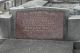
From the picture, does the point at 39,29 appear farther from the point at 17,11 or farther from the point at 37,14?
the point at 17,11

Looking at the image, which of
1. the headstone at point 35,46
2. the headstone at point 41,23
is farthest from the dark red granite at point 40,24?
the headstone at point 35,46

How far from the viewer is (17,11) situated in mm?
5758

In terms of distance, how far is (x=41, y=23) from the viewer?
570cm

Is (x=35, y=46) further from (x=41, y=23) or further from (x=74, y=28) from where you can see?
(x=74, y=28)

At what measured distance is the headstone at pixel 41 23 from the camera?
5.67 metres

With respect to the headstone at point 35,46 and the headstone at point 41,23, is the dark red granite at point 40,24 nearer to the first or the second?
the headstone at point 41,23

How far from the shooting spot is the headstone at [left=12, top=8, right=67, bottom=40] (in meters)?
5.67

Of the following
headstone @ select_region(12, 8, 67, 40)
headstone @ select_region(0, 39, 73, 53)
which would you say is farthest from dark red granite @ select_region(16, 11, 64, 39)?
headstone @ select_region(0, 39, 73, 53)

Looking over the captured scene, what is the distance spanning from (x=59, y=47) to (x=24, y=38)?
109 cm

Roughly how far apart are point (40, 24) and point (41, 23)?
0.04 meters

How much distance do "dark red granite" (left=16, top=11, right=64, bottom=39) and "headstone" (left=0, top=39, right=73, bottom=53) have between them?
8.1 inches

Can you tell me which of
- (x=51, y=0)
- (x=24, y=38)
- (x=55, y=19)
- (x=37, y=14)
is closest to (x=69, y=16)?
(x=55, y=19)

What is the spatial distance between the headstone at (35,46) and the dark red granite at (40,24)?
0.68 ft

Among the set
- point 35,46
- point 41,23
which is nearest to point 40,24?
point 41,23
